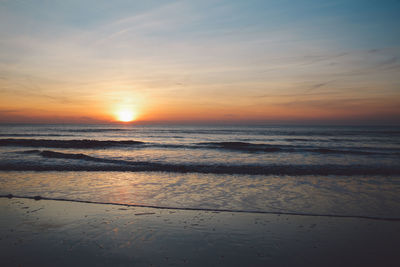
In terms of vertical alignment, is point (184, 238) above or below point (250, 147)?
above

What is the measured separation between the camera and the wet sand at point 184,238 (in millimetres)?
4172

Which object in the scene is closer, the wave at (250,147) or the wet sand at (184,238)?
the wet sand at (184,238)

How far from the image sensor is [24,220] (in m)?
5.97

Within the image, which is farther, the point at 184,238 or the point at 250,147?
the point at 250,147

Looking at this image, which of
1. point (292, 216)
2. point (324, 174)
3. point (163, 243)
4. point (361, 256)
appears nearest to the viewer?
point (361, 256)

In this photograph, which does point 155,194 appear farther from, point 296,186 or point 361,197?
point 361,197

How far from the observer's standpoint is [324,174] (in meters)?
13.1

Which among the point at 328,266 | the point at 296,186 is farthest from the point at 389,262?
the point at 296,186

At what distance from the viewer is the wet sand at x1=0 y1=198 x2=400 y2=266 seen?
417 centimetres

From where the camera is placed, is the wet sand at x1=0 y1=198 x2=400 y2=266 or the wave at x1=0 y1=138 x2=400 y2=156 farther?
the wave at x1=0 y1=138 x2=400 y2=156

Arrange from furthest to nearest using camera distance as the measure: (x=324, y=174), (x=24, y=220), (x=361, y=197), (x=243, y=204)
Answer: (x=324, y=174)
(x=361, y=197)
(x=243, y=204)
(x=24, y=220)

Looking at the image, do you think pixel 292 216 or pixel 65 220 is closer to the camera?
pixel 65 220

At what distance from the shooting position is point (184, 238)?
16.4 feet

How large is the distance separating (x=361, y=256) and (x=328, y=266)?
84cm
